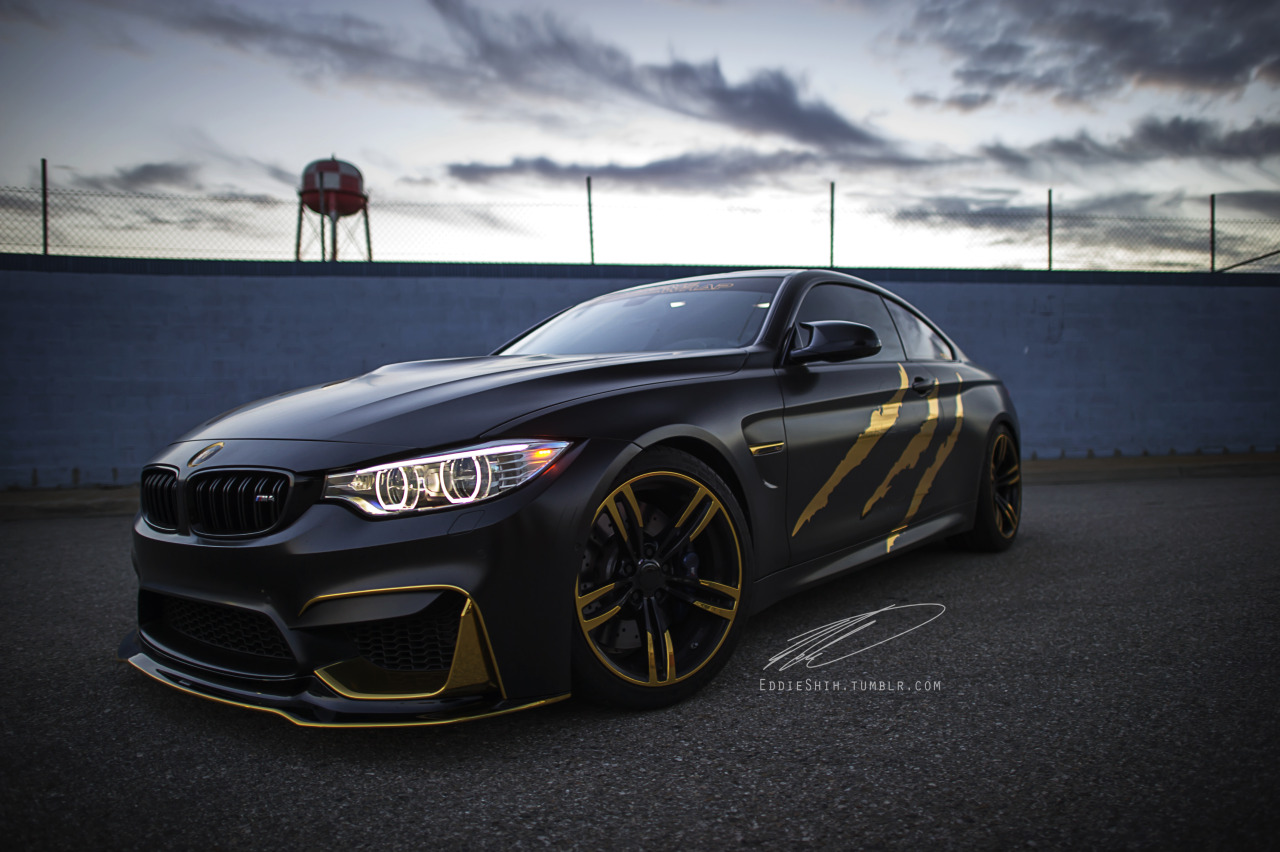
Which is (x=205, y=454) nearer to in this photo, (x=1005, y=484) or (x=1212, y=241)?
(x=1005, y=484)

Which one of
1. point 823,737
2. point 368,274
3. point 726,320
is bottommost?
point 823,737

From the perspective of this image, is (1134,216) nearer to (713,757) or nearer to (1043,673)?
(1043,673)

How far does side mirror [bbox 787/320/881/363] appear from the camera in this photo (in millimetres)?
2924

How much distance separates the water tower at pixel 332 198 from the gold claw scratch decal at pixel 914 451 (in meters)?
7.54

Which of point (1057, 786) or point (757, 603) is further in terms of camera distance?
point (757, 603)

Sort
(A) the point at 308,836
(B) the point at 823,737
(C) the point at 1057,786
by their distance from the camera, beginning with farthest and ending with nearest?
(B) the point at 823,737 < (C) the point at 1057,786 < (A) the point at 308,836

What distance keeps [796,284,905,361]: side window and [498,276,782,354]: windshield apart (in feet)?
0.64

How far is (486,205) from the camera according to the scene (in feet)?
30.7

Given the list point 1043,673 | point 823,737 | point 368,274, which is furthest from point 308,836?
point 368,274

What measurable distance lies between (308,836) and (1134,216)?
40.1 feet

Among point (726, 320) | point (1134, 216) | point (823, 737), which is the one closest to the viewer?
point (823, 737)

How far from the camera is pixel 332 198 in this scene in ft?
43.0

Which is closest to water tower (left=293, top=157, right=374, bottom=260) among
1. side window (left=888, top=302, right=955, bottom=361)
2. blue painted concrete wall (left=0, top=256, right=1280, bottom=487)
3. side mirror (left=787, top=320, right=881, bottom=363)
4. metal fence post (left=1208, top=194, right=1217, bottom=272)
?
blue painted concrete wall (left=0, top=256, right=1280, bottom=487)

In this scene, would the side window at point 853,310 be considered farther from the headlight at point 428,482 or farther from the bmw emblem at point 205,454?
the bmw emblem at point 205,454
